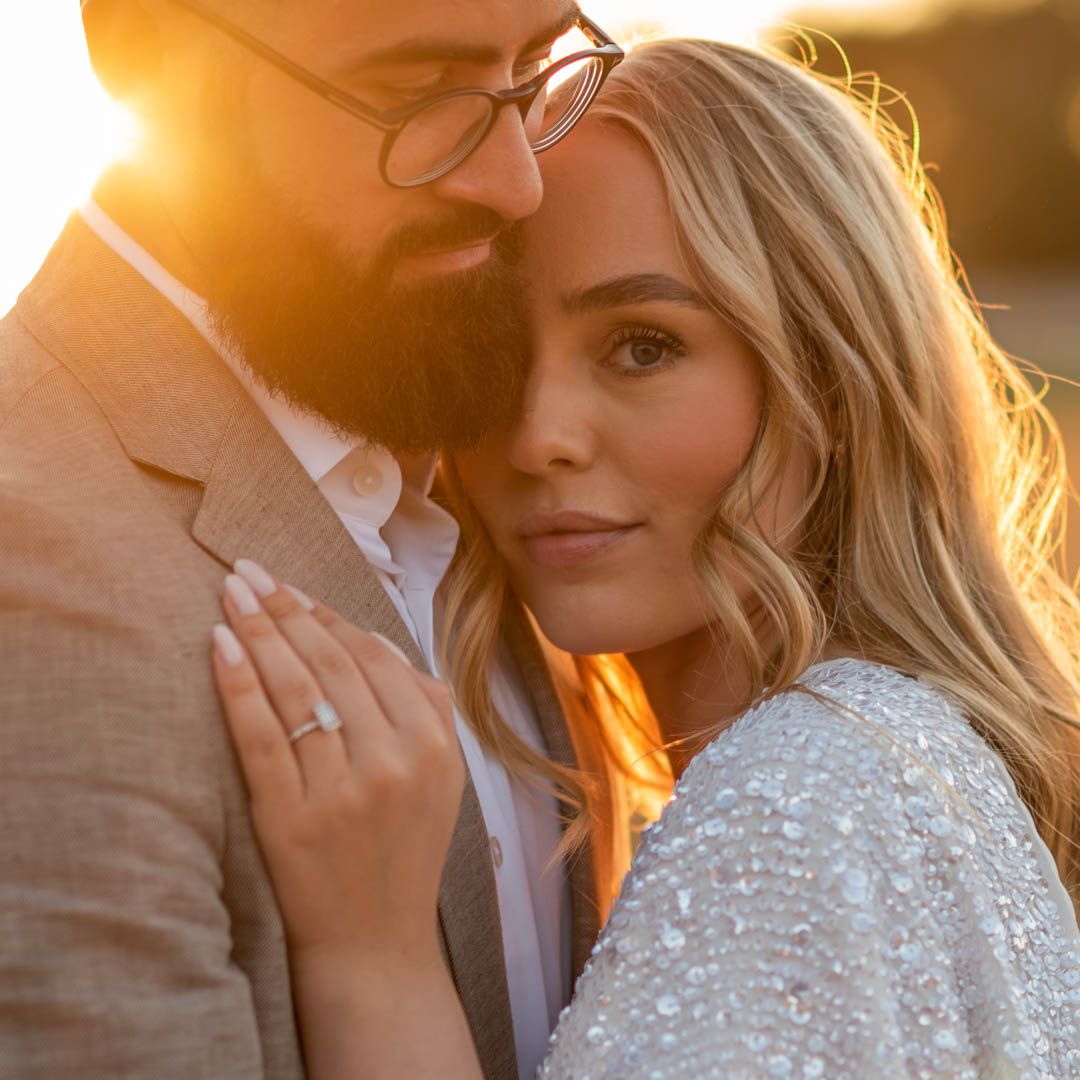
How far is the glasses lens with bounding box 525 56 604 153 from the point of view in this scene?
2439 mm

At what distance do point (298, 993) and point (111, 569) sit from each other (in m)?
0.60

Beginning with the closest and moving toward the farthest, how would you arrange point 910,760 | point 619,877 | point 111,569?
point 111,569, point 910,760, point 619,877

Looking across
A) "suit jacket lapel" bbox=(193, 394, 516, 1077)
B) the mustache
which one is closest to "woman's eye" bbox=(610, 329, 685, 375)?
the mustache

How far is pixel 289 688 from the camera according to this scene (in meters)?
1.74

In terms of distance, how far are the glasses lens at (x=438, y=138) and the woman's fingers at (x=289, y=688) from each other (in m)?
0.80

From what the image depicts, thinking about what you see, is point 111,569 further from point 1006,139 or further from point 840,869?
point 1006,139

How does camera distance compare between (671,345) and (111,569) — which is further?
(671,345)

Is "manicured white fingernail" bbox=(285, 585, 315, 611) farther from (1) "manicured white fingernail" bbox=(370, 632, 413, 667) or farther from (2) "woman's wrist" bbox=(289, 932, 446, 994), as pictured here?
(2) "woman's wrist" bbox=(289, 932, 446, 994)

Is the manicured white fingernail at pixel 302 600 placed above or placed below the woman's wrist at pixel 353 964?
above

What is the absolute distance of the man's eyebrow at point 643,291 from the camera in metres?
2.42

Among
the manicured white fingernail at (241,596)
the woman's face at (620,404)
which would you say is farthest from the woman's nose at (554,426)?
the manicured white fingernail at (241,596)

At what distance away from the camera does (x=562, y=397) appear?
2.48 metres

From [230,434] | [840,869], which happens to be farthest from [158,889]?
[840,869]

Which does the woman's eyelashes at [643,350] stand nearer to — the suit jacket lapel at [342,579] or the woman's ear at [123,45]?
the suit jacket lapel at [342,579]
